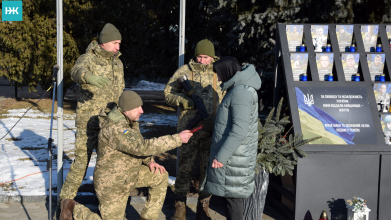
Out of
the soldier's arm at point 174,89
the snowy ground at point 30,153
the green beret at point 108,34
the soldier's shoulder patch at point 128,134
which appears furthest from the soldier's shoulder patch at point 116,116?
the snowy ground at point 30,153

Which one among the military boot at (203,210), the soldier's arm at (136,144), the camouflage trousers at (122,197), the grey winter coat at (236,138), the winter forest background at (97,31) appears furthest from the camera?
the winter forest background at (97,31)

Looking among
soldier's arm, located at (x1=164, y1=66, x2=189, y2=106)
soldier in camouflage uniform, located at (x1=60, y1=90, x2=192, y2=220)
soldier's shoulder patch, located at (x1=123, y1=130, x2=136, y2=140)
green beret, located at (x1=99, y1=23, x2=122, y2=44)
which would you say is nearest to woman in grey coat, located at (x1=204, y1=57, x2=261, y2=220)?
soldier in camouflage uniform, located at (x1=60, y1=90, x2=192, y2=220)

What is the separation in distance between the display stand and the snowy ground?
3.17 meters

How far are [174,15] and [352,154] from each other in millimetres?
11318

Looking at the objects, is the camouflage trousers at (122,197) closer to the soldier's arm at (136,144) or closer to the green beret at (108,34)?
the soldier's arm at (136,144)

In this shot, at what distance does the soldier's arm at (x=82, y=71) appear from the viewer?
3.85 metres

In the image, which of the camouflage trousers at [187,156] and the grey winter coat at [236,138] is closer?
the grey winter coat at [236,138]

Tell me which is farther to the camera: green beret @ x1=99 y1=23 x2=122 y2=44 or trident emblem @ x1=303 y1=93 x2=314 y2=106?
trident emblem @ x1=303 y1=93 x2=314 y2=106

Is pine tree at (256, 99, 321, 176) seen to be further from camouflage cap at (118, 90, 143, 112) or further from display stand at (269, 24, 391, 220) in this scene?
camouflage cap at (118, 90, 143, 112)

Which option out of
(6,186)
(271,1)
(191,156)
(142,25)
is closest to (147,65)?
(142,25)

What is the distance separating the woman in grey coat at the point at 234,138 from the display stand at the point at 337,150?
1.01m

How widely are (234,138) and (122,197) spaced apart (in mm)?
1203

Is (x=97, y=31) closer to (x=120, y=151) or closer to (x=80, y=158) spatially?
(x=80, y=158)

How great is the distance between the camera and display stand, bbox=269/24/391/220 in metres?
4.13
